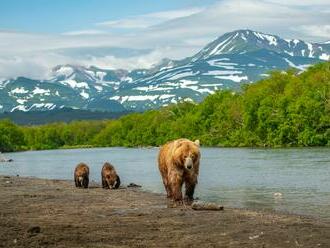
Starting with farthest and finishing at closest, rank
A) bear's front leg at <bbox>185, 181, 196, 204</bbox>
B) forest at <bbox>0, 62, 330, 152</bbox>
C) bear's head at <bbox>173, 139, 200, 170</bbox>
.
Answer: forest at <bbox>0, 62, 330, 152</bbox> < bear's front leg at <bbox>185, 181, 196, 204</bbox> < bear's head at <bbox>173, 139, 200, 170</bbox>

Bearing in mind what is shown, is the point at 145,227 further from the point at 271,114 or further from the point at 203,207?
the point at 271,114

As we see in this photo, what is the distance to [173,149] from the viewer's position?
19.8m

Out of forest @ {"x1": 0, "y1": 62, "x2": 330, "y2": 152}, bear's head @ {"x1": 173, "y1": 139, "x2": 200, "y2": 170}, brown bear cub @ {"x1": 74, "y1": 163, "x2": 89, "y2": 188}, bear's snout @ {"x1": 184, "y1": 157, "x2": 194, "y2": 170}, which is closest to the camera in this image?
bear's snout @ {"x1": 184, "y1": 157, "x2": 194, "y2": 170}

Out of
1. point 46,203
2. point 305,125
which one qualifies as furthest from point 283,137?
point 46,203

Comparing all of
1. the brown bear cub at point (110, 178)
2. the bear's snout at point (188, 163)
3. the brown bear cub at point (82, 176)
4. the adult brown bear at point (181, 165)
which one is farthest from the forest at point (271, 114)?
the bear's snout at point (188, 163)

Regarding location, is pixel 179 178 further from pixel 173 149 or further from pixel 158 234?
pixel 158 234

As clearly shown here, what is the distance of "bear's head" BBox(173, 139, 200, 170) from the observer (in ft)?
62.3

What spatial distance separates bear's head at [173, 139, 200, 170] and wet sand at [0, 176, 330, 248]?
1.39 metres

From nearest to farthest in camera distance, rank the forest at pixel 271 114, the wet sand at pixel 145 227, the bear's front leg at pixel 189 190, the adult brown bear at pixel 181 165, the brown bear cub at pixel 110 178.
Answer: the wet sand at pixel 145 227, the adult brown bear at pixel 181 165, the bear's front leg at pixel 189 190, the brown bear cub at pixel 110 178, the forest at pixel 271 114

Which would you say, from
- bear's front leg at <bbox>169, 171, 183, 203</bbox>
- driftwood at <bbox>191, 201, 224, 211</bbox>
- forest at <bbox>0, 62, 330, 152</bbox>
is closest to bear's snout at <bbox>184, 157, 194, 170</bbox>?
bear's front leg at <bbox>169, 171, 183, 203</bbox>

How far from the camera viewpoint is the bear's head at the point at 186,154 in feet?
62.3

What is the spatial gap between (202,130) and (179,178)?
141926 mm

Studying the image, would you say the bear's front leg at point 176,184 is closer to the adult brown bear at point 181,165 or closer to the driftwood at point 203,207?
the adult brown bear at point 181,165

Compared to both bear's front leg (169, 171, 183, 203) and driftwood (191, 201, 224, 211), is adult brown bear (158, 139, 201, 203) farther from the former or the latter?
driftwood (191, 201, 224, 211)
